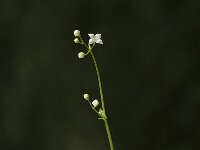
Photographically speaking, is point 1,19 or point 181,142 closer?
point 181,142

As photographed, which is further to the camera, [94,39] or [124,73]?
[124,73]

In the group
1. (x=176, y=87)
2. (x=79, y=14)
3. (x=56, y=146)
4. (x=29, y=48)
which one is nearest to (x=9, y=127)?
(x=56, y=146)

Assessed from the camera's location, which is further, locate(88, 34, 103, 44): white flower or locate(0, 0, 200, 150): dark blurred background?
locate(0, 0, 200, 150): dark blurred background

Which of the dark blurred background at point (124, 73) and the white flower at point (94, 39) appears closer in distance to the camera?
the white flower at point (94, 39)

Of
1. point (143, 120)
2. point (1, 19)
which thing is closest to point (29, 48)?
point (1, 19)

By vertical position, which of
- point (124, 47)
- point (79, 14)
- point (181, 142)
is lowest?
point (181, 142)

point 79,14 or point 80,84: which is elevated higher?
point 79,14

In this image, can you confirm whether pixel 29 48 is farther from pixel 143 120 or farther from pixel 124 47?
pixel 143 120
